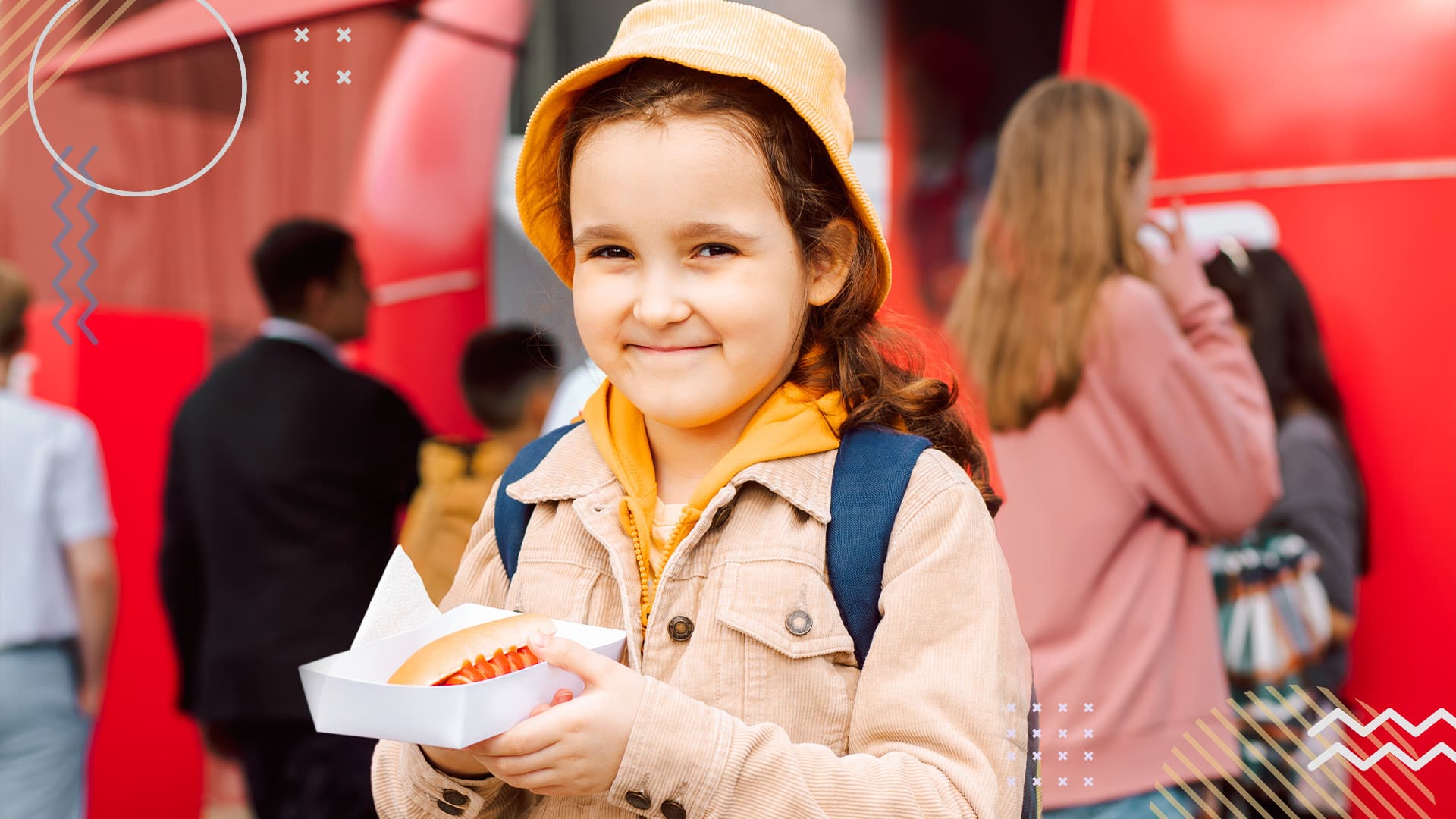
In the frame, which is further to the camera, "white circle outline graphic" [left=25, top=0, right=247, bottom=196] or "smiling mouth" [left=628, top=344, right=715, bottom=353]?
"white circle outline graphic" [left=25, top=0, right=247, bottom=196]

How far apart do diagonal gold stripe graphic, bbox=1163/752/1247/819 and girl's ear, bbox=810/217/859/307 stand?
1730 mm

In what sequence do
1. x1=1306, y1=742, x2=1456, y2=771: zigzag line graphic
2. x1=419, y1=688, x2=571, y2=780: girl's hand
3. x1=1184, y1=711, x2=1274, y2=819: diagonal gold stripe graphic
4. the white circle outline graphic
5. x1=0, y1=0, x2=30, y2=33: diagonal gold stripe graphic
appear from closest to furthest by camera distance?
1. x1=419, y1=688, x2=571, y2=780: girl's hand
2. x1=1306, y1=742, x2=1456, y2=771: zigzag line graphic
3. x1=1184, y1=711, x2=1274, y2=819: diagonal gold stripe graphic
4. x1=0, y1=0, x2=30, y2=33: diagonal gold stripe graphic
5. the white circle outline graphic

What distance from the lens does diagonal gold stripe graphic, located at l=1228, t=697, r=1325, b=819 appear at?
2.65 metres

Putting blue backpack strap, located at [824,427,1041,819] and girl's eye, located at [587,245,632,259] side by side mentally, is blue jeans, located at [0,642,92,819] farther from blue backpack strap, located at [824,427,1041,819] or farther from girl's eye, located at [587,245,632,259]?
blue backpack strap, located at [824,427,1041,819]

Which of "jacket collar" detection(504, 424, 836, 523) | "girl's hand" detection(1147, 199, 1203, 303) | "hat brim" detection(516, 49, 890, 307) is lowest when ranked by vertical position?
"jacket collar" detection(504, 424, 836, 523)

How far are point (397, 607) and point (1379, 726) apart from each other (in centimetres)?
230

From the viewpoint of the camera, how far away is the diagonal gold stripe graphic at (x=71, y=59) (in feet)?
9.46

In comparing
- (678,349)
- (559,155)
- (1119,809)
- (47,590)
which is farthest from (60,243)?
(1119,809)

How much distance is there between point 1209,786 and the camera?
8.64ft

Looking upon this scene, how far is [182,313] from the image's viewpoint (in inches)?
117

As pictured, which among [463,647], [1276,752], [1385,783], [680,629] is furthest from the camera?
[1276,752]

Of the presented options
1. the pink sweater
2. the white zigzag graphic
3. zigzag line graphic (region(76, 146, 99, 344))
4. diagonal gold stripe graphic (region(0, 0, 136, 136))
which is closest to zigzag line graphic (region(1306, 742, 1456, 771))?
the white zigzag graphic

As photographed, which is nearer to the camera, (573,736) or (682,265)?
(573,736)

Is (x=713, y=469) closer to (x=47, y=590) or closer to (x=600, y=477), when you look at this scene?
(x=600, y=477)
